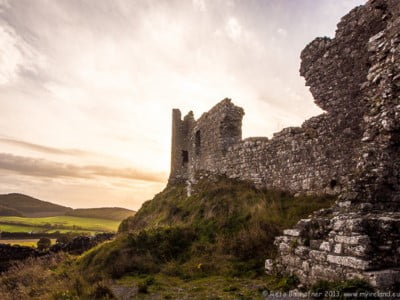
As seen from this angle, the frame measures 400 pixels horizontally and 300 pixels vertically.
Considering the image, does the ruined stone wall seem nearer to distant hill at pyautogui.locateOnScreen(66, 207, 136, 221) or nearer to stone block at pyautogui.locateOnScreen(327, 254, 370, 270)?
stone block at pyautogui.locateOnScreen(327, 254, 370, 270)

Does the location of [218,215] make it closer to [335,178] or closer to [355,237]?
[335,178]

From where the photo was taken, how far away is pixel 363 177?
23.6ft

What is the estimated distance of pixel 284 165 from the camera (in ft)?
40.5

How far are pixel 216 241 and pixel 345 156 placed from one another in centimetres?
489

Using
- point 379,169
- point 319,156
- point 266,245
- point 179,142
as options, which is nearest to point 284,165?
point 319,156

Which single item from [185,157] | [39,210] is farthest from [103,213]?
[185,157]

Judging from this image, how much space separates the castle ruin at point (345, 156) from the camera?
5738 mm

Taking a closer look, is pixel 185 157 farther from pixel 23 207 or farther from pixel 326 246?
pixel 23 207

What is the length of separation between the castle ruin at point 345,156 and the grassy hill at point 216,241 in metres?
0.83

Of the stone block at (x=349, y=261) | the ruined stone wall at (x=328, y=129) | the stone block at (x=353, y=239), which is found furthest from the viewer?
the ruined stone wall at (x=328, y=129)

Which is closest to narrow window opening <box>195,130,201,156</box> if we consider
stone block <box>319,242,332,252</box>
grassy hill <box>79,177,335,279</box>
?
grassy hill <box>79,177,335,279</box>

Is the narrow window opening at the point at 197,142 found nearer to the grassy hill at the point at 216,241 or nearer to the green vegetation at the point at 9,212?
the grassy hill at the point at 216,241

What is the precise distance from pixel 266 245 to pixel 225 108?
9.46 m

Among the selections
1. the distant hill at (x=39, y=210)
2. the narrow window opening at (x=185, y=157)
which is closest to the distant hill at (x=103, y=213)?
the distant hill at (x=39, y=210)
